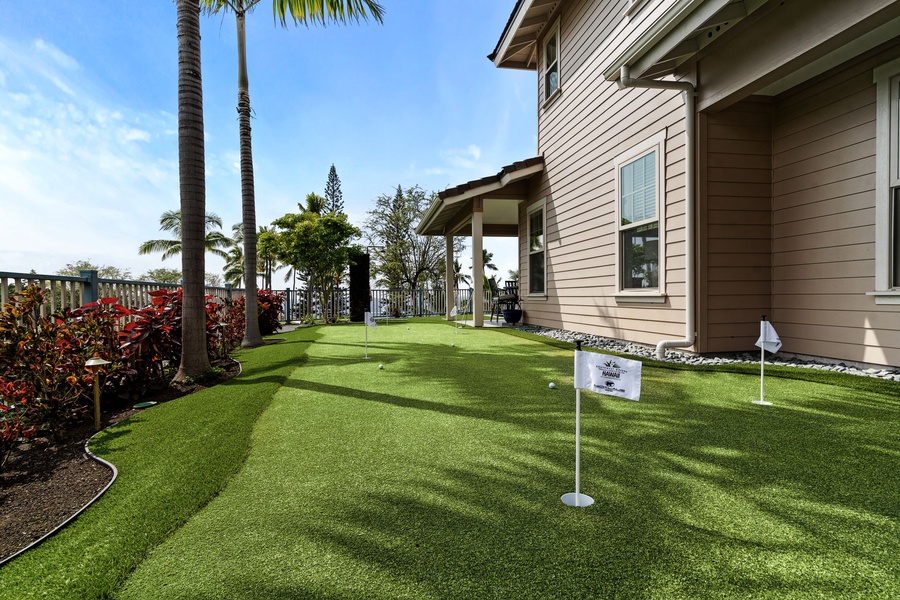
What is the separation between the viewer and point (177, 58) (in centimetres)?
502

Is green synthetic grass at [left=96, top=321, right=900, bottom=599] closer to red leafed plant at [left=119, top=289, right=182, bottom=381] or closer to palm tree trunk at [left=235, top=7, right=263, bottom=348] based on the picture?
red leafed plant at [left=119, top=289, right=182, bottom=381]

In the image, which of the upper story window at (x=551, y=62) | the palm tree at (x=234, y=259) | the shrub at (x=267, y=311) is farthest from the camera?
the palm tree at (x=234, y=259)

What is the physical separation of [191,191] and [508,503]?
4966mm

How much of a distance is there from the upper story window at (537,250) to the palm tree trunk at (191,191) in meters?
7.08

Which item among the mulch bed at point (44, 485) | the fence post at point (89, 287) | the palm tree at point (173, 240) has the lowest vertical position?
the mulch bed at point (44, 485)

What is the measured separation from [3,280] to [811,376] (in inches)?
297

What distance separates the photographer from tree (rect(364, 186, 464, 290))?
30750mm

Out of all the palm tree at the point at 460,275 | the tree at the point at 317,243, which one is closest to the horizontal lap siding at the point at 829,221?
the tree at the point at 317,243

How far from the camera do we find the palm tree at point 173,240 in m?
33.2

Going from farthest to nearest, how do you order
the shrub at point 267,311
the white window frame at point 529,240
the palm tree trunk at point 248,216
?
1. the shrub at point 267,311
2. the white window frame at point 529,240
3. the palm tree trunk at point 248,216

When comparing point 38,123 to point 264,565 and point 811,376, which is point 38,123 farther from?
point 811,376

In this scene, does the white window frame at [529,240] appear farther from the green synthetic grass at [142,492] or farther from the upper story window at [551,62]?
the green synthetic grass at [142,492]

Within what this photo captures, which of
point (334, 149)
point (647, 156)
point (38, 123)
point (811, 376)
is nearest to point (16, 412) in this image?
point (811, 376)

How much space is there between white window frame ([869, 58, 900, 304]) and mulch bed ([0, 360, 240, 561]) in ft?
21.3
